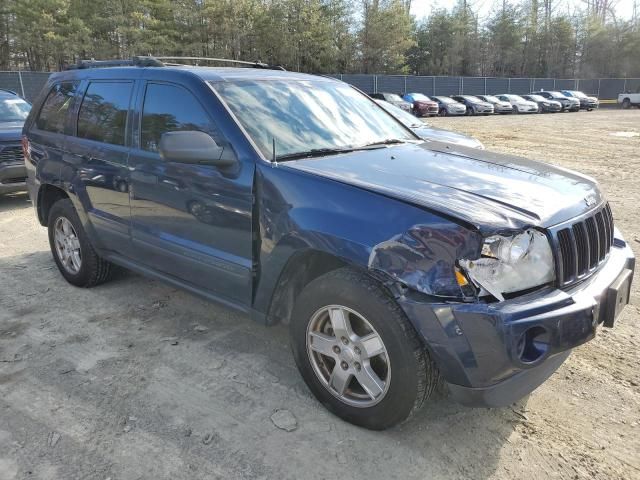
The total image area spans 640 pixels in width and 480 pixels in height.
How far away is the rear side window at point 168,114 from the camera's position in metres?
3.36

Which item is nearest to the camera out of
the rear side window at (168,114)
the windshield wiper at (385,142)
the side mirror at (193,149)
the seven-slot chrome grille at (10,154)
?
the side mirror at (193,149)

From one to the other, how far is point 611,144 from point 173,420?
60.3ft

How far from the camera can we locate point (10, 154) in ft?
26.0

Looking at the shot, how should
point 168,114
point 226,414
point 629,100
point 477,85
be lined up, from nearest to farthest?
point 226,414
point 168,114
point 629,100
point 477,85

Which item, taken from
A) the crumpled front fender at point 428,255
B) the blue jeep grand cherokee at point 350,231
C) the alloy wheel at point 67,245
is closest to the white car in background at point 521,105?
the blue jeep grand cherokee at point 350,231

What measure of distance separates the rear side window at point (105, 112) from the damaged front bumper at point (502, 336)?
2689mm

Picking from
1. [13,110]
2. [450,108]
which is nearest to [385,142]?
[13,110]

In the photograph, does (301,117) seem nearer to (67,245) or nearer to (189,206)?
(189,206)

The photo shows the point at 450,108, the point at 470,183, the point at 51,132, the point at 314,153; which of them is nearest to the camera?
the point at 470,183

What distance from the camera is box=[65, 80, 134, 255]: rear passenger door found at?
3938 mm

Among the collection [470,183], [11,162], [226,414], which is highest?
[470,183]

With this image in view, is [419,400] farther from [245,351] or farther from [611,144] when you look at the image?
[611,144]

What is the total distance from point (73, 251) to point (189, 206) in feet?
6.78

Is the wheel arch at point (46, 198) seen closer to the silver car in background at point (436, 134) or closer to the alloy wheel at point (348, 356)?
the alloy wheel at point (348, 356)
